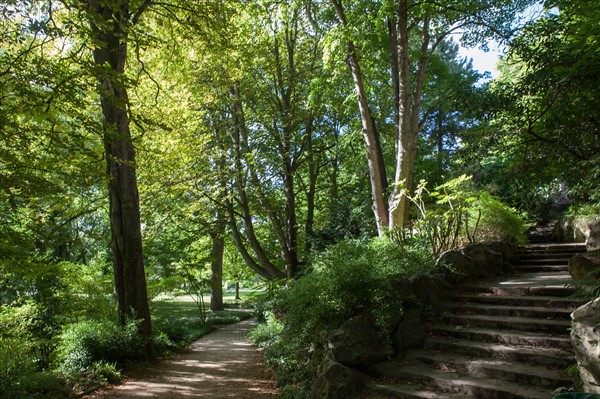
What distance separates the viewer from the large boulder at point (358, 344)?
18.1 feet

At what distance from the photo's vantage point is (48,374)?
659 cm

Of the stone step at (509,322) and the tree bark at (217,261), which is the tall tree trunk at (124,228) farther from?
the tree bark at (217,261)

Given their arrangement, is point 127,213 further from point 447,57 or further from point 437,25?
point 447,57

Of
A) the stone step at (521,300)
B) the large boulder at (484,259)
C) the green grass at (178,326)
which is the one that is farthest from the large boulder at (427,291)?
the green grass at (178,326)

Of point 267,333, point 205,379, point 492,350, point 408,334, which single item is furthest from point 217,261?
point 492,350

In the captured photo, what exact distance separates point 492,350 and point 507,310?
110 centimetres

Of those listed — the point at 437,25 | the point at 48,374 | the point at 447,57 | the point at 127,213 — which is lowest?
the point at 48,374

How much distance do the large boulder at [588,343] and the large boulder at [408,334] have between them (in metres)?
2.57

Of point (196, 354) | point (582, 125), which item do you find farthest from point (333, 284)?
point (196, 354)

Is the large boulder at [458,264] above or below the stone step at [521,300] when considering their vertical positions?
above

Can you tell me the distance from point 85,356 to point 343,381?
17.0ft

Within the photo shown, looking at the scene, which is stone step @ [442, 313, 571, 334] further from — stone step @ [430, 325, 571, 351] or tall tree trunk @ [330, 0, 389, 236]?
tall tree trunk @ [330, 0, 389, 236]

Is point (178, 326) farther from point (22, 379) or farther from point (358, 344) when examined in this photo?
point (358, 344)

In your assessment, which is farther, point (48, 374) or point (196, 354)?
point (196, 354)
